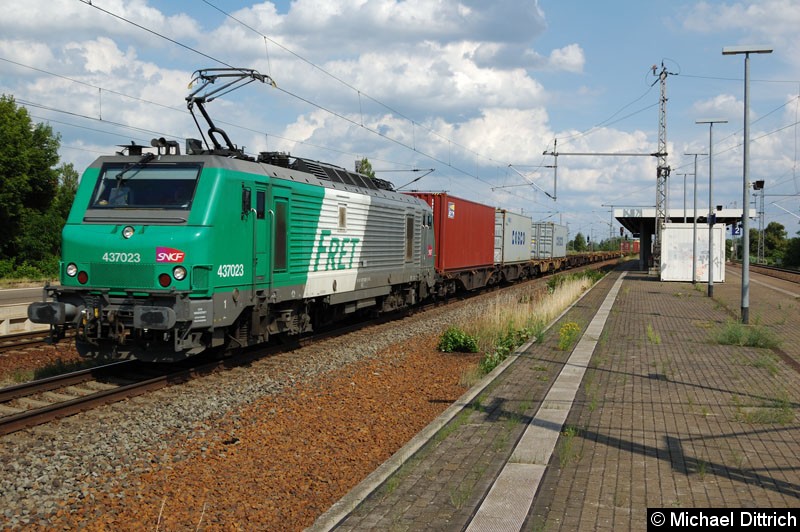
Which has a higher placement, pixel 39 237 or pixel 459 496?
pixel 39 237

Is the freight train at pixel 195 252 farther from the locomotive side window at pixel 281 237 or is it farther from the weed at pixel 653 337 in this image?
the weed at pixel 653 337

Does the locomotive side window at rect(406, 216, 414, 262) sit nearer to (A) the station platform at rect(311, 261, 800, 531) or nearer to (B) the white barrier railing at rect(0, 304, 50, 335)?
(A) the station platform at rect(311, 261, 800, 531)

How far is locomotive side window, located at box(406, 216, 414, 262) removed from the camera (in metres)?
18.7

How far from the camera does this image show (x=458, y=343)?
13.9 meters

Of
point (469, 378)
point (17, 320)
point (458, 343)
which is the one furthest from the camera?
point (17, 320)

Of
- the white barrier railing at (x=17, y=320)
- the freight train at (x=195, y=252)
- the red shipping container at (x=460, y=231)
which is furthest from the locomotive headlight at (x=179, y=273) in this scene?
the red shipping container at (x=460, y=231)

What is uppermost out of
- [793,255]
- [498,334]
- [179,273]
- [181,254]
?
[181,254]

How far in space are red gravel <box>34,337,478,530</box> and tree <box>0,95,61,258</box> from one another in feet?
106

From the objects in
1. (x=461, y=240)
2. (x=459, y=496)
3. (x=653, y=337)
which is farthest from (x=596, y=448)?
(x=461, y=240)

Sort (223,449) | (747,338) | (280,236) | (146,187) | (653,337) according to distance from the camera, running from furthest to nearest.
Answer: (653,337) < (747,338) < (280,236) < (146,187) < (223,449)

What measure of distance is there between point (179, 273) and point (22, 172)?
108ft

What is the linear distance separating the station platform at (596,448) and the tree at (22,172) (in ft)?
109

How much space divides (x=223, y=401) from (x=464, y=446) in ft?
12.1

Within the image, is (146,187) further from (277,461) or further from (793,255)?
(793,255)
